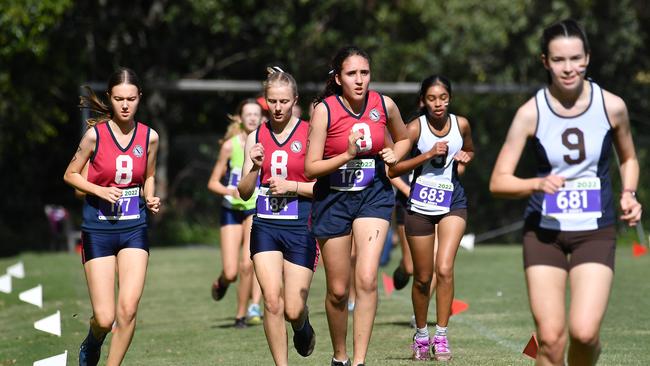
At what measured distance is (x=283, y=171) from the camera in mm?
8250

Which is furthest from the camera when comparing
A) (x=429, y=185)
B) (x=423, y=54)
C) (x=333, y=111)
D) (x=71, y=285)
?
(x=423, y=54)

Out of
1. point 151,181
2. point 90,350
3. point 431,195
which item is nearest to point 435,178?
point 431,195

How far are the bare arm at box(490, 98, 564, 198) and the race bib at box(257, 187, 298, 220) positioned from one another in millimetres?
2154

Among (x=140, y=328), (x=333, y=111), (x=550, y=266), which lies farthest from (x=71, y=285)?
(x=550, y=266)

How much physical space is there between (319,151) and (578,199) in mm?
2235

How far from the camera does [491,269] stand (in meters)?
20.0

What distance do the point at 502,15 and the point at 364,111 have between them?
21290 millimetres

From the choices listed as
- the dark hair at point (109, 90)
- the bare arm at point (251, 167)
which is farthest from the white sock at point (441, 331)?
the dark hair at point (109, 90)

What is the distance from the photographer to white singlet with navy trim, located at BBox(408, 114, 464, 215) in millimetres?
9617

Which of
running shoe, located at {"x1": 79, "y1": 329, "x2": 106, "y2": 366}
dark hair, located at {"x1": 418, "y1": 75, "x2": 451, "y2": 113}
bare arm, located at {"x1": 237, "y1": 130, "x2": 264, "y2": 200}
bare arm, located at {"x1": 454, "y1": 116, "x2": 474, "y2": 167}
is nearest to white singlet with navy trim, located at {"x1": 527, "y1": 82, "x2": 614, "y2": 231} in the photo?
bare arm, located at {"x1": 237, "y1": 130, "x2": 264, "y2": 200}

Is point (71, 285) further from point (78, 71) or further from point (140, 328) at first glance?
point (78, 71)

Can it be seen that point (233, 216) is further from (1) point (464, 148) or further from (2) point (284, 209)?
(2) point (284, 209)

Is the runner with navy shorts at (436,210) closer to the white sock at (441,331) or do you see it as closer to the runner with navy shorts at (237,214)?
the white sock at (441,331)

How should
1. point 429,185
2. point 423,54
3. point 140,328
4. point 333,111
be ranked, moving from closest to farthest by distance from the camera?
point 333,111, point 429,185, point 140,328, point 423,54
